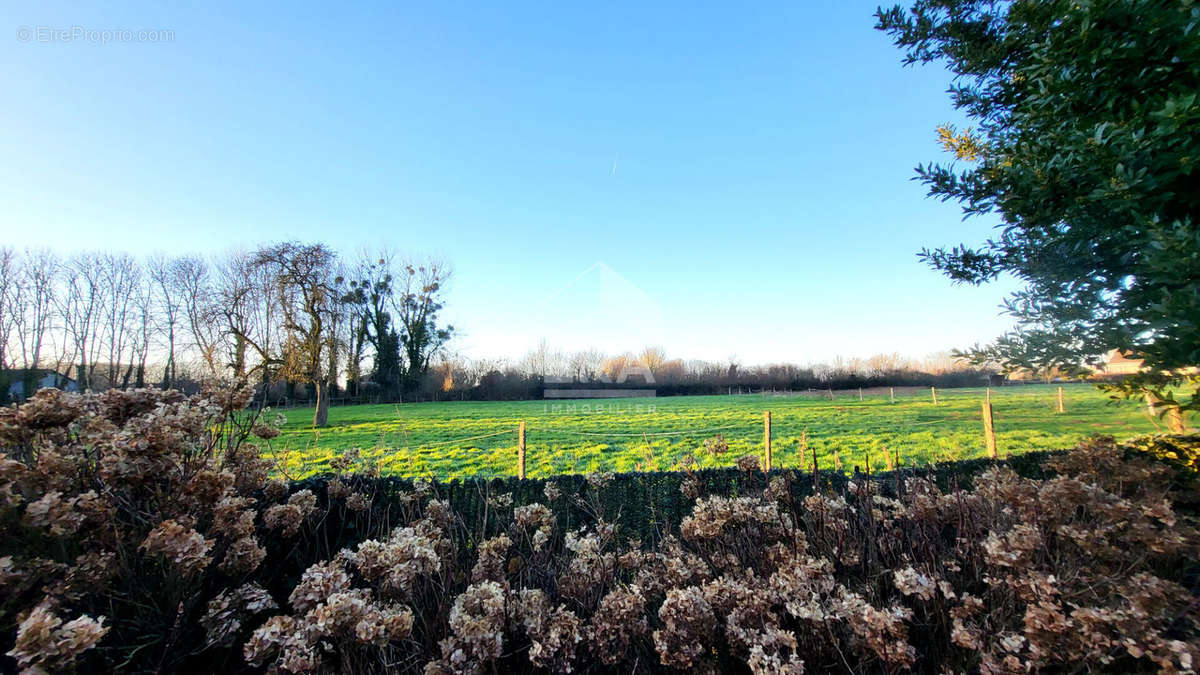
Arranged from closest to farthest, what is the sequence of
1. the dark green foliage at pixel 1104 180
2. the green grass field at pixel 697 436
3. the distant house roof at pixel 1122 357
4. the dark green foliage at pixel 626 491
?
the dark green foliage at pixel 1104 180
the distant house roof at pixel 1122 357
the dark green foliage at pixel 626 491
the green grass field at pixel 697 436

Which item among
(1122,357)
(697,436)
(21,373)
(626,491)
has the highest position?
(21,373)

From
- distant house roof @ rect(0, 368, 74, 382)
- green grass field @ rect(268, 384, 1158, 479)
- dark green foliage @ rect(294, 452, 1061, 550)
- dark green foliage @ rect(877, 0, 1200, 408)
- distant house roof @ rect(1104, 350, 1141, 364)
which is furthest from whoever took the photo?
distant house roof @ rect(0, 368, 74, 382)

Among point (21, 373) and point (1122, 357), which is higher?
point (21, 373)

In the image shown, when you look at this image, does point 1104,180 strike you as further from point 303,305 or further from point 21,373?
point 21,373

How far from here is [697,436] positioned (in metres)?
14.3

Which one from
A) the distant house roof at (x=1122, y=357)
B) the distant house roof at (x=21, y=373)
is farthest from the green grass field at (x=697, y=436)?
the distant house roof at (x=21, y=373)

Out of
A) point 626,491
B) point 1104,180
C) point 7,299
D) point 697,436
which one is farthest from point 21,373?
point 1104,180

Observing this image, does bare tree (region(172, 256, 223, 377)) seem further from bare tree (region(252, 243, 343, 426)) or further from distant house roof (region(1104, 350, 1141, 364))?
distant house roof (region(1104, 350, 1141, 364))

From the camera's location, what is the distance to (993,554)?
1831 mm

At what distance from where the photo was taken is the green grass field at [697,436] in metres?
9.86

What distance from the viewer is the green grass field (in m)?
9.86

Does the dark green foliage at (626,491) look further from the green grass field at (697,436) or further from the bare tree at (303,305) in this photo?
the bare tree at (303,305)

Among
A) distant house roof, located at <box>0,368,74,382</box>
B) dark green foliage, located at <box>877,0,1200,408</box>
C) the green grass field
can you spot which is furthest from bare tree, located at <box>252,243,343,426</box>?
dark green foliage, located at <box>877,0,1200,408</box>

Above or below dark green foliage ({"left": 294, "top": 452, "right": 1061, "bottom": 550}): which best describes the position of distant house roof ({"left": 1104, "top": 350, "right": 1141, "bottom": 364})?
Answer: above
